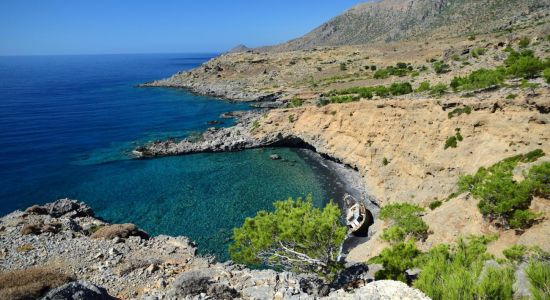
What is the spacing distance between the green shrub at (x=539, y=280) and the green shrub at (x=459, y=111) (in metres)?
26.4

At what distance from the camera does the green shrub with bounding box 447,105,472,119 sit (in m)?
33.6

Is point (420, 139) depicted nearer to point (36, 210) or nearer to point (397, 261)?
point (397, 261)

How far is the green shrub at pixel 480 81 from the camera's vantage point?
122ft

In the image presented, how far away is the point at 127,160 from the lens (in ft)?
178

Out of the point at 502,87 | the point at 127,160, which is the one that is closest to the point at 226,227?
the point at 127,160

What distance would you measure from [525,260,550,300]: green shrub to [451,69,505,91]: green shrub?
32061 millimetres

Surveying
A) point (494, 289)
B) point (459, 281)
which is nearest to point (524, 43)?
point (494, 289)

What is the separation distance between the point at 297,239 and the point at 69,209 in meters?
29.1

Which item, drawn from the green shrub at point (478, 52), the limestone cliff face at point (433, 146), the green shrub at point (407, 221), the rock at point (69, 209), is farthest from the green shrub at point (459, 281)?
the green shrub at point (478, 52)

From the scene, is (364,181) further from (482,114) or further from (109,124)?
(109,124)

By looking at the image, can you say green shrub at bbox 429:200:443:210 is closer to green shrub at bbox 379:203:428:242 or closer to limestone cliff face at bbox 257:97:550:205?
limestone cliff face at bbox 257:97:550:205

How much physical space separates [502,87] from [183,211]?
35.6 meters

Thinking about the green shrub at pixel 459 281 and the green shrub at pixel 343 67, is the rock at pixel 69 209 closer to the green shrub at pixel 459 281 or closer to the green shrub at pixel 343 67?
the green shrub at pixel 459 281

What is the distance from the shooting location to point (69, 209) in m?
36.2
